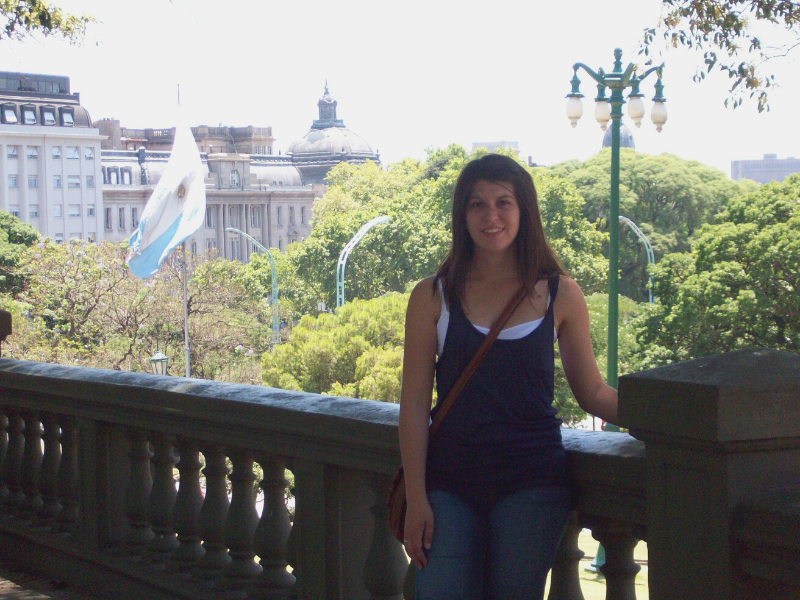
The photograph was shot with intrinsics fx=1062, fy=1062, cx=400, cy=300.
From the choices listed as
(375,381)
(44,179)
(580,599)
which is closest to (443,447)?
(580,599)

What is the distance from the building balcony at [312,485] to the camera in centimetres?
191

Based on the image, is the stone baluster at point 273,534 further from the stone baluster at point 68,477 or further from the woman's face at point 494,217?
the stone baluster at point 68,477

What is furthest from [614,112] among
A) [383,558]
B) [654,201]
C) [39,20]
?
[654,201]

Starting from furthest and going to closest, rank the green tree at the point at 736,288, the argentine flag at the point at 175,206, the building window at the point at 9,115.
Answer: the building window at the point at 9,115, the green tree at the point at 736,288, the argentine flag at the point at 175,206

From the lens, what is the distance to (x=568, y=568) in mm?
2512

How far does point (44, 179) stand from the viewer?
11981 cm

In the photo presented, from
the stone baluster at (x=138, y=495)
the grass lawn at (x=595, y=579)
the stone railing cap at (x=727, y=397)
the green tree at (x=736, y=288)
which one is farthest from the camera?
the green tree at (x=736, y=288)

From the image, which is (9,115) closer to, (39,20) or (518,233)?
(39,20)

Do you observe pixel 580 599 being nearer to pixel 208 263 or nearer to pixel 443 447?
pixel 443 447

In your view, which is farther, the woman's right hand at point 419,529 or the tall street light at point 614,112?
the tall street light at point 614,112

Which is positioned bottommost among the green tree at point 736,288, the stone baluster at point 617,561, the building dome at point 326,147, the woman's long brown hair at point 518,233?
the green tree at point 736,288

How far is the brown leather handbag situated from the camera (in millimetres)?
2342

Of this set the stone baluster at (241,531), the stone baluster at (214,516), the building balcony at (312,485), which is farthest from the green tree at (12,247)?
the stone baluster at (241,531)

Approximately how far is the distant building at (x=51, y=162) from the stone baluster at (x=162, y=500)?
117 metres
